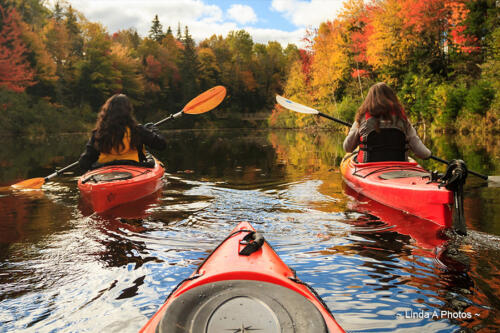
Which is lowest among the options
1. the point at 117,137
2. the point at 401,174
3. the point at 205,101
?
the point at 401,174

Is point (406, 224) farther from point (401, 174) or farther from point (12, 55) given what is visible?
point (12, 55)

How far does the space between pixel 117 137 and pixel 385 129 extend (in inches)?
142

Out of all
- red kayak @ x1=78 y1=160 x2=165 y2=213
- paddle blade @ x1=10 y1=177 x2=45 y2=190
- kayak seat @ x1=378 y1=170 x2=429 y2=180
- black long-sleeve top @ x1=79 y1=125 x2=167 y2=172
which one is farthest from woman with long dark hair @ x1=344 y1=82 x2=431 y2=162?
paddle blade @ x1=10 y1=177 x2=45 y2=190

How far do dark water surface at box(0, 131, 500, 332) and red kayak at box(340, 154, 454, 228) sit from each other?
158 mm

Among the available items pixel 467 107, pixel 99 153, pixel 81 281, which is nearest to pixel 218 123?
pixel 467 107

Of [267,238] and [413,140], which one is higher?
[413,140]

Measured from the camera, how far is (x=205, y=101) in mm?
7594

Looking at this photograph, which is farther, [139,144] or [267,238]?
[139,144]

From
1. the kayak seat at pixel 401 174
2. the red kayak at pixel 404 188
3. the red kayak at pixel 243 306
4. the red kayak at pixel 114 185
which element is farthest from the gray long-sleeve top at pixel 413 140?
the red kayak at pixel 243 306

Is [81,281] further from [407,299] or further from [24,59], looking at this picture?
[24,59]

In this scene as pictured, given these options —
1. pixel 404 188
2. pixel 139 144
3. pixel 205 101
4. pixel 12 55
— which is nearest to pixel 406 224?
pixel 404 188

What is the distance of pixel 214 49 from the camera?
51.0 m

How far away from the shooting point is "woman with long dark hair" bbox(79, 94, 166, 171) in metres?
5.24

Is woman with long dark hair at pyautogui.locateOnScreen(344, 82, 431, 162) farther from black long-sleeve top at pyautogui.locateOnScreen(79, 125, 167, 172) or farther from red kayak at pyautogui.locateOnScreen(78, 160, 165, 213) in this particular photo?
red kayak at pyautogui.locateOnScreen(78, 160, 165, 213)
